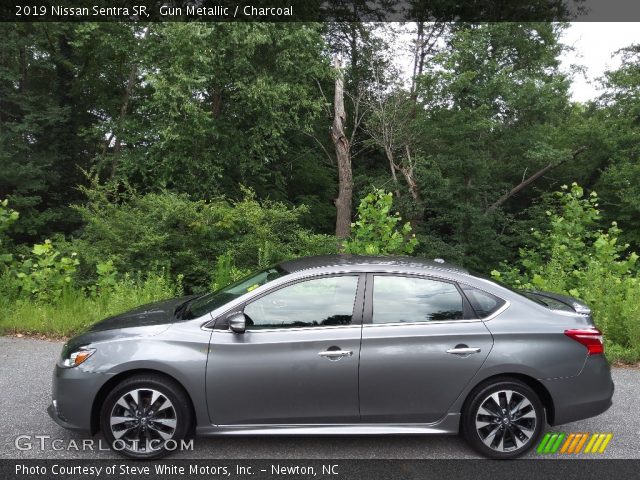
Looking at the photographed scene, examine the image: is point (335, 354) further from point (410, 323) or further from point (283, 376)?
point (410, 323)

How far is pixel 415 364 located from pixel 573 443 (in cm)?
156

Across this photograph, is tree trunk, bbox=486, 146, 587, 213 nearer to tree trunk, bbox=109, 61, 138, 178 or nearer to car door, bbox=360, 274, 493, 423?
tree trunk, bbox=109, 61, 138, 178

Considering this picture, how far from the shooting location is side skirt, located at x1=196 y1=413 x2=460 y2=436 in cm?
377

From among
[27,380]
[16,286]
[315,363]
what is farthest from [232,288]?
[16,286]

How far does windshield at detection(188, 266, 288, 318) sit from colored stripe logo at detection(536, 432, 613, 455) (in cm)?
249

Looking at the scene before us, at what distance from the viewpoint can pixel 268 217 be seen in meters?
10.8

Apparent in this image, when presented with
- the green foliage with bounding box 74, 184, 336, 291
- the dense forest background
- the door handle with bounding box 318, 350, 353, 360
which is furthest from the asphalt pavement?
the dense forest background

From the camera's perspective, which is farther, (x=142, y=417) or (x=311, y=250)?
(x=311, y=250)

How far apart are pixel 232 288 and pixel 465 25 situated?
689 inches

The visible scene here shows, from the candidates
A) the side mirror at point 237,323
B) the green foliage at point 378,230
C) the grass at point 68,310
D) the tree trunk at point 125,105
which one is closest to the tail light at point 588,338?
the side mirror at point 237,323

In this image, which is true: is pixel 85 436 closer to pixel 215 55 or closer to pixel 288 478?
pixel 288 478

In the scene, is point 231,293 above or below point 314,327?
above

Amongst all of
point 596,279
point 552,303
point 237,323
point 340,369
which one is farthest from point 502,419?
point 596,279

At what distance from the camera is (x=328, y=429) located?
12.4 ft
